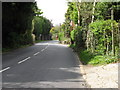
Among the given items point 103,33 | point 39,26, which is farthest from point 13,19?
point 39,26

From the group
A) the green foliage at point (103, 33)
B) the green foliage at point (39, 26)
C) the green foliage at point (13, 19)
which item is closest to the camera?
the green foliage at point (103, 33)

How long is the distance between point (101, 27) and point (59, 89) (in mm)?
9253

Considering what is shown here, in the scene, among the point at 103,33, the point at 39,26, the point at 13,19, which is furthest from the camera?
the point at 39,26

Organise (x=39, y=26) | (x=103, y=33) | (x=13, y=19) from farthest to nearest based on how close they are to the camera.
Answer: (x=39, y=26) → (x=13, y=19) → (x=103, y=33)

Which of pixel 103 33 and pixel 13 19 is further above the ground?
pixel 13 19

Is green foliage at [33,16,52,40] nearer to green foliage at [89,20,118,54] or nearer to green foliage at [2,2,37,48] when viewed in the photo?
green foliage at [2,2,37,48]

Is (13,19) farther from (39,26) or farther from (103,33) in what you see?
(39,26)

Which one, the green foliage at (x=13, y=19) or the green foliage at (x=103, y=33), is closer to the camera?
the green foliage at (x=103, y=33)

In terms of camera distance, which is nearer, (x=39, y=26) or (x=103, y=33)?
(x=103, y=33)

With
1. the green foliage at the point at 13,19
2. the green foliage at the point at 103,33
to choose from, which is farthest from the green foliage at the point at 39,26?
the green foliage at the point at 103,33

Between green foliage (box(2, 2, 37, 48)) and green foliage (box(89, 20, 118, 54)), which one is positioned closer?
green foliage (box(89, 20, 118, 54))

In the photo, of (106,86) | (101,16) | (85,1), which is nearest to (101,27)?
(101,16)

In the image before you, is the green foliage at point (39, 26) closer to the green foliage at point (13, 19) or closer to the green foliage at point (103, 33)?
the green foliage at point (13, 19)

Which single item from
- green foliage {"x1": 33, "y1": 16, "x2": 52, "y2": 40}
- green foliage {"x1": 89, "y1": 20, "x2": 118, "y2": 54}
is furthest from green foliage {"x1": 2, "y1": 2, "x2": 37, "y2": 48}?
green foliage {"x1": 33, "y1": 16, "x2": 52, "y2": 40}
